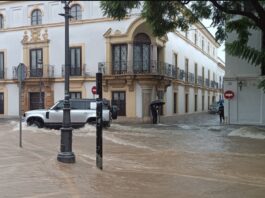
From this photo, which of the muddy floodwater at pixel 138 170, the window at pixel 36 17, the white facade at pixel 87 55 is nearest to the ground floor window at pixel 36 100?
the white facade at pixel 87 55

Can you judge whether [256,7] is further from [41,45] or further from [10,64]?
[10,64]

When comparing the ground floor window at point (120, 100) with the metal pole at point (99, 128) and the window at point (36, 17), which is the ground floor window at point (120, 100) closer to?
the window at point (36, 17)

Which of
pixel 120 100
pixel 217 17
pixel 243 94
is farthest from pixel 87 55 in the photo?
pixel 217 17

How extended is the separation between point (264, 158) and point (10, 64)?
31.3 metres

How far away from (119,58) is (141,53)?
5.94 ft

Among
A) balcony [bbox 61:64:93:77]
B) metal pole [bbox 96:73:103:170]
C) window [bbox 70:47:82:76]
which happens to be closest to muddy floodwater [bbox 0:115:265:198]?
metal pole [bbox 96:73:103:170]

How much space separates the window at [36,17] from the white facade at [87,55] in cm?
28

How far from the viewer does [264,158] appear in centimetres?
1516

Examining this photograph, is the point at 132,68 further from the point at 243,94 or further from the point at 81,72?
the point at 243,94

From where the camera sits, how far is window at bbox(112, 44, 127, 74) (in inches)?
1447

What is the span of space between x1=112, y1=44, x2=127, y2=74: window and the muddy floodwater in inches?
655

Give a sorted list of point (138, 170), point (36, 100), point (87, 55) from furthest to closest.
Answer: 1. point (36, 100)
2. point (87, 55)
3. point (138, 170)

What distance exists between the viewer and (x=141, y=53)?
36.7 m

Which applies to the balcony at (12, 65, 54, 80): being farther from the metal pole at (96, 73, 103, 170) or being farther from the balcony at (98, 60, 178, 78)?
the metal pole at (96, 73, 103, 170)
